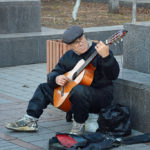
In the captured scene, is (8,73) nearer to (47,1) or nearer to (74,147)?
(74,147)

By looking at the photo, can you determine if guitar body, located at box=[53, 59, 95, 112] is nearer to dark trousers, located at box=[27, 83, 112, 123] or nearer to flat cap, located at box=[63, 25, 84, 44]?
dark trousers, located at box=[27, 83, 112, 123]

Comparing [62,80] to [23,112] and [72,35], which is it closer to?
[72,35]

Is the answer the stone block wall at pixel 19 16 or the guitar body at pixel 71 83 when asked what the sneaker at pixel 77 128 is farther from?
the stone block wall at pixel 19 16

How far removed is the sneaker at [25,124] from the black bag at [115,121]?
0.74m

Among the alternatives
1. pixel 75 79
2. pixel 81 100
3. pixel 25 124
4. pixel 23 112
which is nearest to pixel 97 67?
pixel 75 79

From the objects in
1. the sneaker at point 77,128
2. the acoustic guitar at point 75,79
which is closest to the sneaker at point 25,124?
the acoustic guitar at point 75,79

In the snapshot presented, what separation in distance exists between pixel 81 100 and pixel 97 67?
40cm

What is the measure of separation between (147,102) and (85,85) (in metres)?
0.70

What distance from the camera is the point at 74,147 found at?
16.9 ft

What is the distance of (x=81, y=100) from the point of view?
18.0 feet

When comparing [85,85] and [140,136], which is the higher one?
[85,85]

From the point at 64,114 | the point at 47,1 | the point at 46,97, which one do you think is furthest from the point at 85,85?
the point at 47,1

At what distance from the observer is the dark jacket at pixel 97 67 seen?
5.39 meters

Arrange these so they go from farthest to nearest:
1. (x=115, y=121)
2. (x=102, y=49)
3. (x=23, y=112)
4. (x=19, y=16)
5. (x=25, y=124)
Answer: (x=19, y=16) < (x=23, y=112) < (x=25, y=124) < (x=115, y=121) < (x=102, y=49)
